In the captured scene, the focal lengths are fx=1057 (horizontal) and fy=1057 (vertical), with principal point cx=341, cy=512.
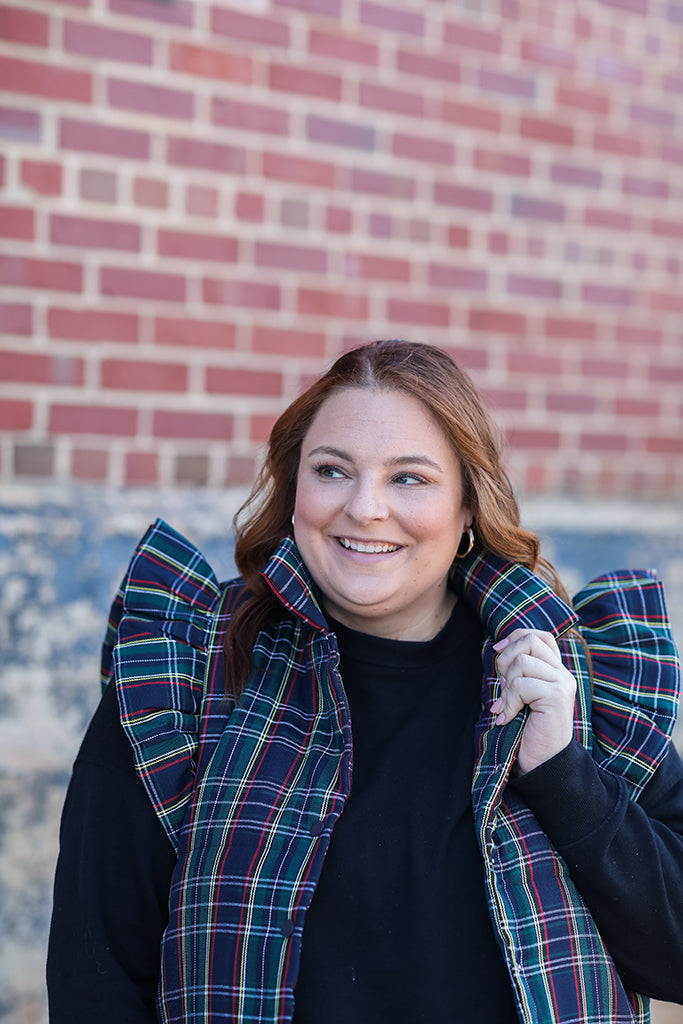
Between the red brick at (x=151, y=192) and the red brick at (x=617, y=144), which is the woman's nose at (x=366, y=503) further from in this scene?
the red brick at (x=617, y=144)

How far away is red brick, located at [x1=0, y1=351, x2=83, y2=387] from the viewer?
2.82 meters

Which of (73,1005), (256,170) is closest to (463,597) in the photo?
(73,1005)

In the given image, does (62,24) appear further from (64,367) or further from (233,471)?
(233,471)

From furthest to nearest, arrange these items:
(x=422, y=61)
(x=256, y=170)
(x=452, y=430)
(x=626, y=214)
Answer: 1. (x=626, y=214)
2. (x=422, y=61)
3. (x=256, y=170)
4. (x=452, y=430)

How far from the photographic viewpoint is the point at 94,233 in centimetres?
288

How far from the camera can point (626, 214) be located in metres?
3.71

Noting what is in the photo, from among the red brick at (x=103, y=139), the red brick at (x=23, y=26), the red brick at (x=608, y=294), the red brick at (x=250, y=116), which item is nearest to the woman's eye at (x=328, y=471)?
the red brick at (x=103, y=139)

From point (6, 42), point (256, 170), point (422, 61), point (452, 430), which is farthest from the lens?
point (422, 61)

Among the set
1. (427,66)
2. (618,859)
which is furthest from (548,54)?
(618,859)

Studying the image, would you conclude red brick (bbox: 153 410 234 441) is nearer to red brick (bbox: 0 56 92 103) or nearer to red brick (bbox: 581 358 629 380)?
red brick (bbox: 0 56 92 103)

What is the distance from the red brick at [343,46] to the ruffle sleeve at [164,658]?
174 centimetres

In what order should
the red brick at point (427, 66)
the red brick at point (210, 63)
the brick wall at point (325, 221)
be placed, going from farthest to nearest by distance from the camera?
the red brick at point (427, 66) < the red brick at point (210, 63) < the brick wall at point (325, 221)

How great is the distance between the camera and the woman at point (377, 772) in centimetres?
182

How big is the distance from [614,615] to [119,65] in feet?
6.47
